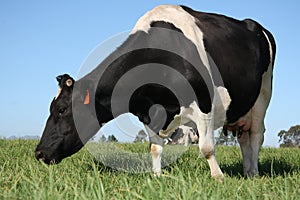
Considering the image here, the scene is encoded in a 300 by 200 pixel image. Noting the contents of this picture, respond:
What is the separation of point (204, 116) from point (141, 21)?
141cm

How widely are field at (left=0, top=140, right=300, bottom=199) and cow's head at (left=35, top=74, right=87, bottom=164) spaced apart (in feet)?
0.63

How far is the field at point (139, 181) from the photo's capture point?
9.90ft

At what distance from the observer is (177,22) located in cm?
578

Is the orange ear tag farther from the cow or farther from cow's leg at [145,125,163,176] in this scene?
cow's leg at [145,125,163,176]

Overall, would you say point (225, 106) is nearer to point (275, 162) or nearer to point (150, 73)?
point (150, 73)

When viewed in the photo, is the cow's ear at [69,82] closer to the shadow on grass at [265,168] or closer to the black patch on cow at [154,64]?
the black patch on cow at [154,64]

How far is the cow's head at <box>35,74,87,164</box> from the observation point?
542 centimetres

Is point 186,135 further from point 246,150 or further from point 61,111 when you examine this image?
point 61,111

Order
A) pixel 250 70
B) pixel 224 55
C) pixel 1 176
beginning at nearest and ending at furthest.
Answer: pixel 1 176
pixel 224 55
pixel 250 70

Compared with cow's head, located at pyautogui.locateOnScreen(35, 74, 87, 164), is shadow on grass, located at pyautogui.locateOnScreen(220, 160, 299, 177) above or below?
below

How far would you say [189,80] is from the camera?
543 centimetres

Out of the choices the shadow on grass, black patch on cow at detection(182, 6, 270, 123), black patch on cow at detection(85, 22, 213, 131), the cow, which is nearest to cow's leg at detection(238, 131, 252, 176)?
the shadow on grass

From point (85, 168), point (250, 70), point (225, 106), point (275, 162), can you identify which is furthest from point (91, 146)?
point (275, 162)

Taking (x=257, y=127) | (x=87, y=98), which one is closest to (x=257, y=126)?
(x=257, y=127)
